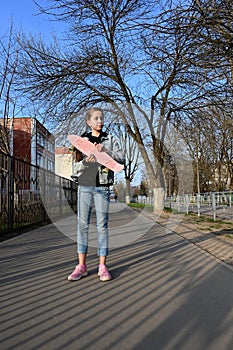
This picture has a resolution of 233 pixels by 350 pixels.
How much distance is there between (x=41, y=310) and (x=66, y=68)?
10.5 m

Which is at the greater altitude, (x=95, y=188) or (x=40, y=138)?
(x=40, y=138)

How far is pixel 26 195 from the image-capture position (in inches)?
330

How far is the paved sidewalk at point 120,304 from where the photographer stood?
2010 mm

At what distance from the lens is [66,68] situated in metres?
11.8

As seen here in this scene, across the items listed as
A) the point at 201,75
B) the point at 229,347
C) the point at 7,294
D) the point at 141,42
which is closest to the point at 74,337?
the point at 229,347

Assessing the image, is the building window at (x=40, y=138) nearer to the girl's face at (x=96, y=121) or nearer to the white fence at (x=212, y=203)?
the white fence at (x=212, y=203)

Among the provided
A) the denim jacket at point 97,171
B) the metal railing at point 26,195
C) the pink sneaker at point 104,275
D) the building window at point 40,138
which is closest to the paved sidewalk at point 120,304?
the pink sneaker at point 104,275

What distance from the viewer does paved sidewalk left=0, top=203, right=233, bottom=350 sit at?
2.01m

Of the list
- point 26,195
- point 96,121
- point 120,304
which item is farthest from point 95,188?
point 26,195

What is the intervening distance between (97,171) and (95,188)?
7.4 inches

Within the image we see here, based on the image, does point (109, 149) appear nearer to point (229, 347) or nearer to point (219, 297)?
point (219, 297)

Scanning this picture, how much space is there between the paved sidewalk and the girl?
0.93 ft

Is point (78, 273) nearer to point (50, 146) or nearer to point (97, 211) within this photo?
point (97, 211)

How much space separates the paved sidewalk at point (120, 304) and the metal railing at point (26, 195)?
7.84 ft
